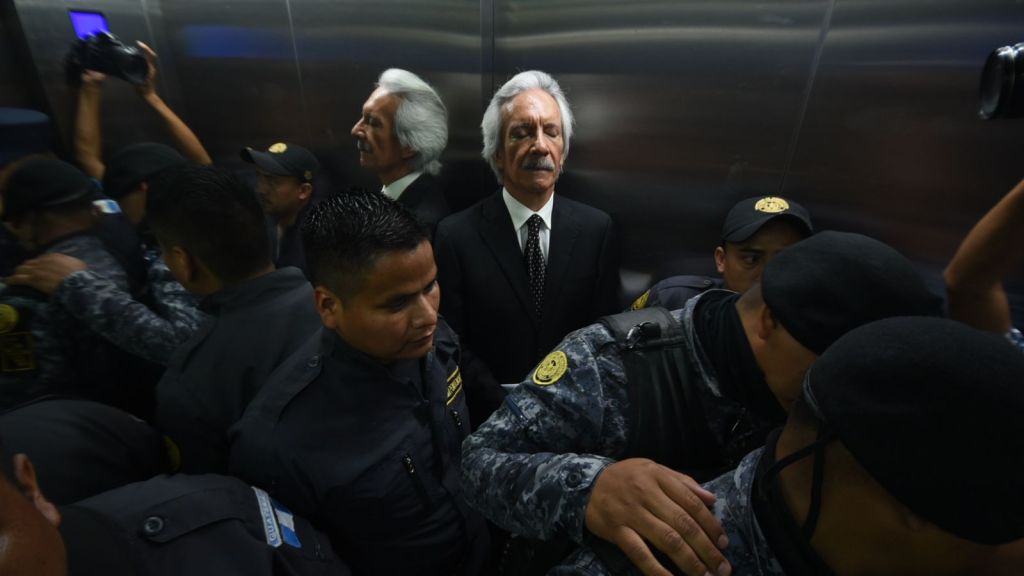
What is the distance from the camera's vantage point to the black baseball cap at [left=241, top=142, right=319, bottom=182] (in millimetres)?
2193

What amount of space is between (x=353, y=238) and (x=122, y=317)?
0.78 meters

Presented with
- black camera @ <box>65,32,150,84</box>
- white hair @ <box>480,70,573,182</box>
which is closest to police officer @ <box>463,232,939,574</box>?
white hair @ <box>480,70,573,182</box>

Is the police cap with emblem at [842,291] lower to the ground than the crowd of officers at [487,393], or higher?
higher

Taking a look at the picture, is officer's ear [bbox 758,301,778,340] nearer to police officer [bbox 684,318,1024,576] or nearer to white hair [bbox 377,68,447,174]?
police officer [bbox 684,318,1024,576]

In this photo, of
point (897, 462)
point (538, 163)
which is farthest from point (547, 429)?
point (538, 163)

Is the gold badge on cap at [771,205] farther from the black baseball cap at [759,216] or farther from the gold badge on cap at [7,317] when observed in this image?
the gold badge on cap at [7,317]

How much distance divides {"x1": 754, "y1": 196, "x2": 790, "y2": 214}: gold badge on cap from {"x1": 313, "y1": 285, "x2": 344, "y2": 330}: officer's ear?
1221 millimetres

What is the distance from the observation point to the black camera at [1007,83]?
0.92m

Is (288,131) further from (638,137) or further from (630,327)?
(630,327)

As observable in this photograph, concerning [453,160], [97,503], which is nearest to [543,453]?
[97,503]

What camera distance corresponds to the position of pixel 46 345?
4.15ft

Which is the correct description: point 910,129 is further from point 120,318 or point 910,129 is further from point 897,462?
point 120,318

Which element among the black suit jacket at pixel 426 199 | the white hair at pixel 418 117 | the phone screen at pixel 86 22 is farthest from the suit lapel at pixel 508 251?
the phone screen at pixel 86 22

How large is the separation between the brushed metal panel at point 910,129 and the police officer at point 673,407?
0.85 meters
